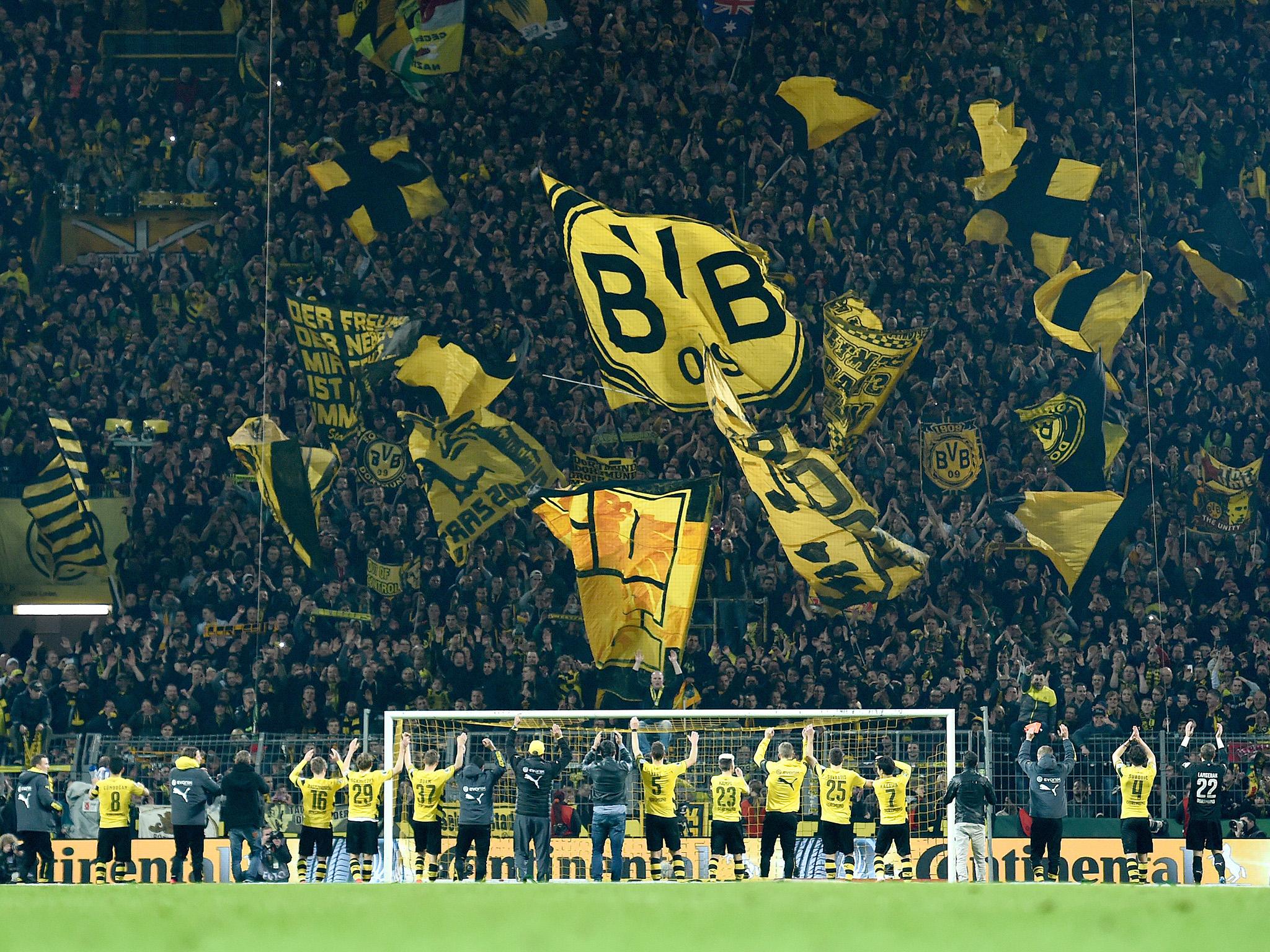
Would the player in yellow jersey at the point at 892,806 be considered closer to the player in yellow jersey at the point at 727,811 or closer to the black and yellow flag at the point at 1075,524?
the player in yellow jersey at the point at 727,811

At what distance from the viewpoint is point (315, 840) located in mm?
14109

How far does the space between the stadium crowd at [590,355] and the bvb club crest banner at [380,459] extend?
20 cm

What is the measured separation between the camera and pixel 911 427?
2039 centimetres

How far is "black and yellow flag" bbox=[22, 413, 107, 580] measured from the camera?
20250mm

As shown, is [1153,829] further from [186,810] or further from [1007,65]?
[1007,65]

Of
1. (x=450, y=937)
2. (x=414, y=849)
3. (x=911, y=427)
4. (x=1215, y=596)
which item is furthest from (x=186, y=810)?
(x=1215, y=596)

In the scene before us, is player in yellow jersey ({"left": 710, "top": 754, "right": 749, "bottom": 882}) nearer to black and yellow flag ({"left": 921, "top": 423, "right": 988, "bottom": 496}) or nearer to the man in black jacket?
the man in black jacket

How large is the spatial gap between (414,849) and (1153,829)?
24.1 feet

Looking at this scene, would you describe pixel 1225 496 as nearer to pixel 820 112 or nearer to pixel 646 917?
pixel 820 112

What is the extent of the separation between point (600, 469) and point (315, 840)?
7.57 metres

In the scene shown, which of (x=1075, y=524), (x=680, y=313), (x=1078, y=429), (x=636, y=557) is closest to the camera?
(x=636, y=557)

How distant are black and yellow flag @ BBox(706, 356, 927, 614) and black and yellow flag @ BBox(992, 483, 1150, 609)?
1.31 meters

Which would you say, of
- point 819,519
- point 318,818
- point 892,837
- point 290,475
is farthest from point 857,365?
point 318,818

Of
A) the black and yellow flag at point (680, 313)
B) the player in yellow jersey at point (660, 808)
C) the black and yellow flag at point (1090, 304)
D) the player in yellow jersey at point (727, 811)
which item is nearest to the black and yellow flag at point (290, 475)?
the black and yellow flag at point (680, 313)
